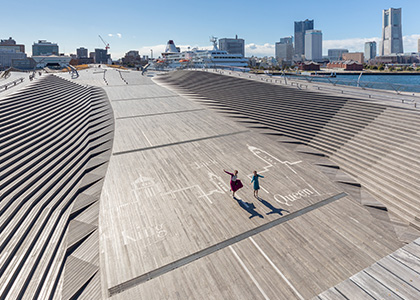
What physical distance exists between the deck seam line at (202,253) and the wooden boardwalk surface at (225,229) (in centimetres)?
4

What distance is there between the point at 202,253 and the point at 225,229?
4.98ft

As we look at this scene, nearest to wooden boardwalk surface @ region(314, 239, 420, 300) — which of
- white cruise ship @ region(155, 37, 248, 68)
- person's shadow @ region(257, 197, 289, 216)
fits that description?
person's shadow @ region(257, 197, 289, 216)

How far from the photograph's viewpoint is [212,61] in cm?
8069

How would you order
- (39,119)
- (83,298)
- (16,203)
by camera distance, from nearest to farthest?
(83,298) < (16,203) < (39,119)

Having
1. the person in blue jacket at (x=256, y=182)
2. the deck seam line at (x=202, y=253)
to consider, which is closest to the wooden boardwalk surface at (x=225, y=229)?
the deck seam line at (x=202, y=253)

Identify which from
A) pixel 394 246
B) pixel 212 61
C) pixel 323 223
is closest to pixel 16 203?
pixel 323 223

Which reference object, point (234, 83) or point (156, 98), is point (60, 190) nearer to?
point (156, 98)

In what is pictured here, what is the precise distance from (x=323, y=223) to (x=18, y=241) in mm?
11509

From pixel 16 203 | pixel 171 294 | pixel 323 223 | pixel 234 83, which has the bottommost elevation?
pixel 171 294

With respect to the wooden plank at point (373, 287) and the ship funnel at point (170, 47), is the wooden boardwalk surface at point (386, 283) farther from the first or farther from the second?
the ship funnel at point (170, 47)

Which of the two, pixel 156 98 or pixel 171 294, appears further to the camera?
pixel 156 98

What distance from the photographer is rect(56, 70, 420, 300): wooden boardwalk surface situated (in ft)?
23.0

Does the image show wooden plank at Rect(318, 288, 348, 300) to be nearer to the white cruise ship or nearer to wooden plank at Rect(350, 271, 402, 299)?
wooden plank at Rect(350, 271, 402, 299)

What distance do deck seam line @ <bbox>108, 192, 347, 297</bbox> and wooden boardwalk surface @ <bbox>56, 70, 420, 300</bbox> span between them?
0.11ft
